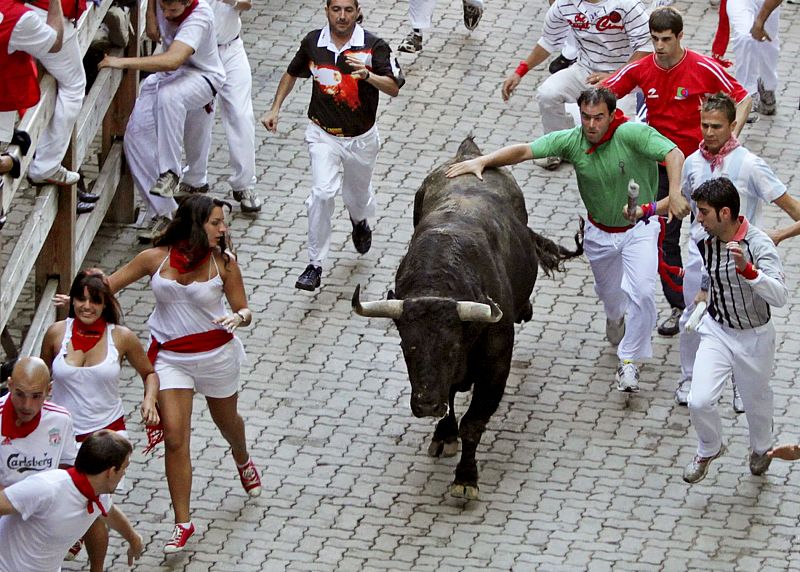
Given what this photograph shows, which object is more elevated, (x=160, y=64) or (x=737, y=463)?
(x=160, y=64)

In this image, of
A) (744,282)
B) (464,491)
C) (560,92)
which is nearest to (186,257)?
(464,491)

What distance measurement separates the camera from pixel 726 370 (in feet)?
37.5

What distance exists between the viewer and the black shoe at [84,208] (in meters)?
13.8

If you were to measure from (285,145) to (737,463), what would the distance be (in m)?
6.04

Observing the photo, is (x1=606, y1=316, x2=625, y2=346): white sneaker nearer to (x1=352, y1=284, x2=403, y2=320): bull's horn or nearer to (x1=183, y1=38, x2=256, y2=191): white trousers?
(x1=352, y1=284, x2=403, y2=320): bull's horn

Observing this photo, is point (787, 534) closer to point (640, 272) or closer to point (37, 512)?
point (640, 272)

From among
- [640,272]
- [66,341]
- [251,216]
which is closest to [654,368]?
[640,272]

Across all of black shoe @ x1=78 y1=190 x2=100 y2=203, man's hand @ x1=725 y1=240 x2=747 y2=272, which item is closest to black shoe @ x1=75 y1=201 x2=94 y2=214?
black shoe @ x1=78 y1=190 x2=100 y2=203

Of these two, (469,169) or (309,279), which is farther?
(309,279)

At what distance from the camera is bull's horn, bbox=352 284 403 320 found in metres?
11.3

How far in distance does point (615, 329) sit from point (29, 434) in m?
5.24

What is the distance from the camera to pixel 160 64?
1384cm

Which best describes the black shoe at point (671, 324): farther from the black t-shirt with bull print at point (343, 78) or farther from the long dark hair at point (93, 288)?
the long dark hair at point (93, 288)

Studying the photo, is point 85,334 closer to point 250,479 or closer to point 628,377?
point 250,479
